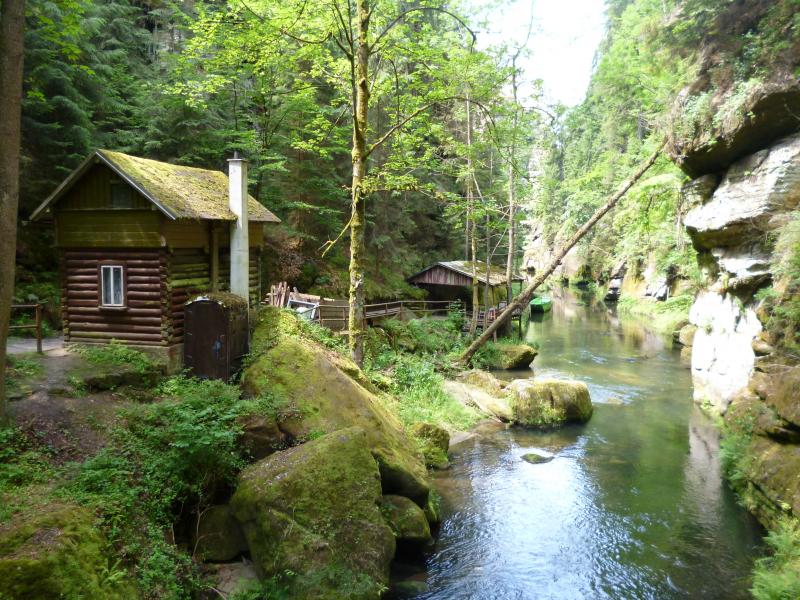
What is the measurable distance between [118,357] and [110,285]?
2.05 meters

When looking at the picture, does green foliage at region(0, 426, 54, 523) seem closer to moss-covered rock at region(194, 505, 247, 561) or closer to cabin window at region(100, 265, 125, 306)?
moss-covered rock at region(194, 505, 247, 561)

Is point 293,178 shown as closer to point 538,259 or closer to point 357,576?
point 357,576

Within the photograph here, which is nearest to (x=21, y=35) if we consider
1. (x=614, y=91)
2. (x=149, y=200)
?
(x=149, y=200)

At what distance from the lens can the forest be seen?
24.8ft

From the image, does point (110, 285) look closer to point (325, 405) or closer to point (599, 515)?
point (325, 405)

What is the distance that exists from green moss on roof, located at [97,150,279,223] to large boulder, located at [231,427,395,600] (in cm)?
670

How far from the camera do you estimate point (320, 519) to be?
772 cm

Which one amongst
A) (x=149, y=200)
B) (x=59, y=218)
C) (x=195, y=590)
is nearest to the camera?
(x=195, y=590)

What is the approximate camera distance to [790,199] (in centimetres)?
1402

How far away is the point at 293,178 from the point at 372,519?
20.9 m

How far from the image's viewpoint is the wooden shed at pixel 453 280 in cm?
3086

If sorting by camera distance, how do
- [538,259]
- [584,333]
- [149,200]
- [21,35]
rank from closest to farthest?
1. [21,35]
2. [149,200]
3. [584,333]
4. [538,259]

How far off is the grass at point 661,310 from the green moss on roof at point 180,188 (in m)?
28.2

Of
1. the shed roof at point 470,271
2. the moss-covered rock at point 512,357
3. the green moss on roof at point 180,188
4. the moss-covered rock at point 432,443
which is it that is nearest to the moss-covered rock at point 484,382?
the moss-covered rock at point 512,357
